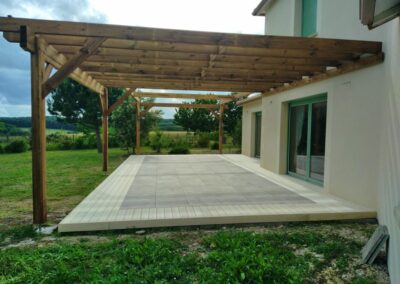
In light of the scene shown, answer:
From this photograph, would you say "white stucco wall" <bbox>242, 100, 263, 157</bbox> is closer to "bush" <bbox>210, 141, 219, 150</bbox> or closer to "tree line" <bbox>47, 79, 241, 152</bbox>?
"tree line" <bbox>47, 79, 241, 152</bbox>

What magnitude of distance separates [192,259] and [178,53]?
3.56 m

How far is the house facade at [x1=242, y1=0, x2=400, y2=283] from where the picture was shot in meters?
3.46

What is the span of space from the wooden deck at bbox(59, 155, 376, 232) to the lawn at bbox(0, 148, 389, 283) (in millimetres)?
142

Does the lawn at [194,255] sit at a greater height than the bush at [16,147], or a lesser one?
lesser

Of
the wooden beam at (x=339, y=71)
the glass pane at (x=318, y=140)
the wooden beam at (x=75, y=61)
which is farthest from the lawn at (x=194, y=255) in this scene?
the wooden beam at (x=339, y=71)

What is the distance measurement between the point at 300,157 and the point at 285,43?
4.03 m

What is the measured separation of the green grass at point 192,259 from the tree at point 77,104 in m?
15.3

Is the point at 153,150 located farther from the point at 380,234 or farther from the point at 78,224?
the point at 380,234

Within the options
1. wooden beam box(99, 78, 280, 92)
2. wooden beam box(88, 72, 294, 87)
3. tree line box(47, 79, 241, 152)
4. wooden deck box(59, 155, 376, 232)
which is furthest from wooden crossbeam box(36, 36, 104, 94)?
tree line box(47, 79, 241, 152)

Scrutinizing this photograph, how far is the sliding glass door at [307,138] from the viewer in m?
6.50

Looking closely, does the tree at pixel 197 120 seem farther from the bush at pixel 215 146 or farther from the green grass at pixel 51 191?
the green grass at pixel 51 191

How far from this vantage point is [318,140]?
660 cm

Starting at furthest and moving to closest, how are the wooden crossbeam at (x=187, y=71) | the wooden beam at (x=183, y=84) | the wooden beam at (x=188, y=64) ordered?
the wooden beam at (x=183, y=84), the wooden crossbeam at (x=187, y=71), the wooden beam at (x=188, y=64)

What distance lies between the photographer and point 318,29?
6320 mm
